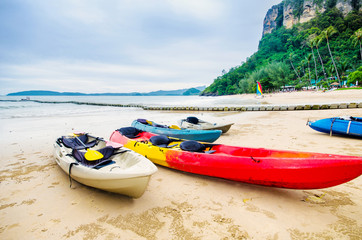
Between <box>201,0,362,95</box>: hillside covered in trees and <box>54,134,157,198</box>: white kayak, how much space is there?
5001 centimetres

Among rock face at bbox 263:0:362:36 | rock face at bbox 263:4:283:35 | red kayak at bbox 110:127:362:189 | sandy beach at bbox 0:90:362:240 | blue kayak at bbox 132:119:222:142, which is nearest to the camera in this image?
sandy beach at bbox 0:90:362:240

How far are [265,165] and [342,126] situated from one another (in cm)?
628

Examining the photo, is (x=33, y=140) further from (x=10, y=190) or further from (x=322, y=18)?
(x=322, y=18)

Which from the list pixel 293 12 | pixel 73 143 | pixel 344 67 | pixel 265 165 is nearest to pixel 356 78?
pixel 344 67

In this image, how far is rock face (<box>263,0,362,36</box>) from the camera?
73.6 metres

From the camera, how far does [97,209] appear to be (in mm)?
3475

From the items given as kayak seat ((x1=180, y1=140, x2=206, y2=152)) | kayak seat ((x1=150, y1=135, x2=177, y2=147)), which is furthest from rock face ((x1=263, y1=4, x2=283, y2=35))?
kayak seat ((x1=180, y1=140, x2=206, y2=152))

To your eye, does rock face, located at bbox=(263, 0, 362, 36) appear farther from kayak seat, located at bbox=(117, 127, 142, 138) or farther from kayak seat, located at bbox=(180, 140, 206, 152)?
kayak seat, located at bbox=(180, 140, 206, 152)

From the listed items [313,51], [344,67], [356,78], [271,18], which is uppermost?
[271,18]

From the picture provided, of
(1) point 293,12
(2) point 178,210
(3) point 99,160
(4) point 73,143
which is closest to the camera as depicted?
(2) point 178,210

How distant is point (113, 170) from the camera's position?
3.43m

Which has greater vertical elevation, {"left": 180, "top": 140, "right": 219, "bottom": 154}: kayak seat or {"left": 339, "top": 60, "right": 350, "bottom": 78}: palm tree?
{"left": 339, "top": 60, "right": 350, "bottom": 78}: palm tree

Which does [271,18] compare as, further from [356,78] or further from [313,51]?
[356,78]

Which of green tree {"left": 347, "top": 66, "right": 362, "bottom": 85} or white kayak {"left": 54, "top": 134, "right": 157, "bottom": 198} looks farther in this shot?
green tree {"left": 347, "top": 66, "right": 362, "bottom": 85}
